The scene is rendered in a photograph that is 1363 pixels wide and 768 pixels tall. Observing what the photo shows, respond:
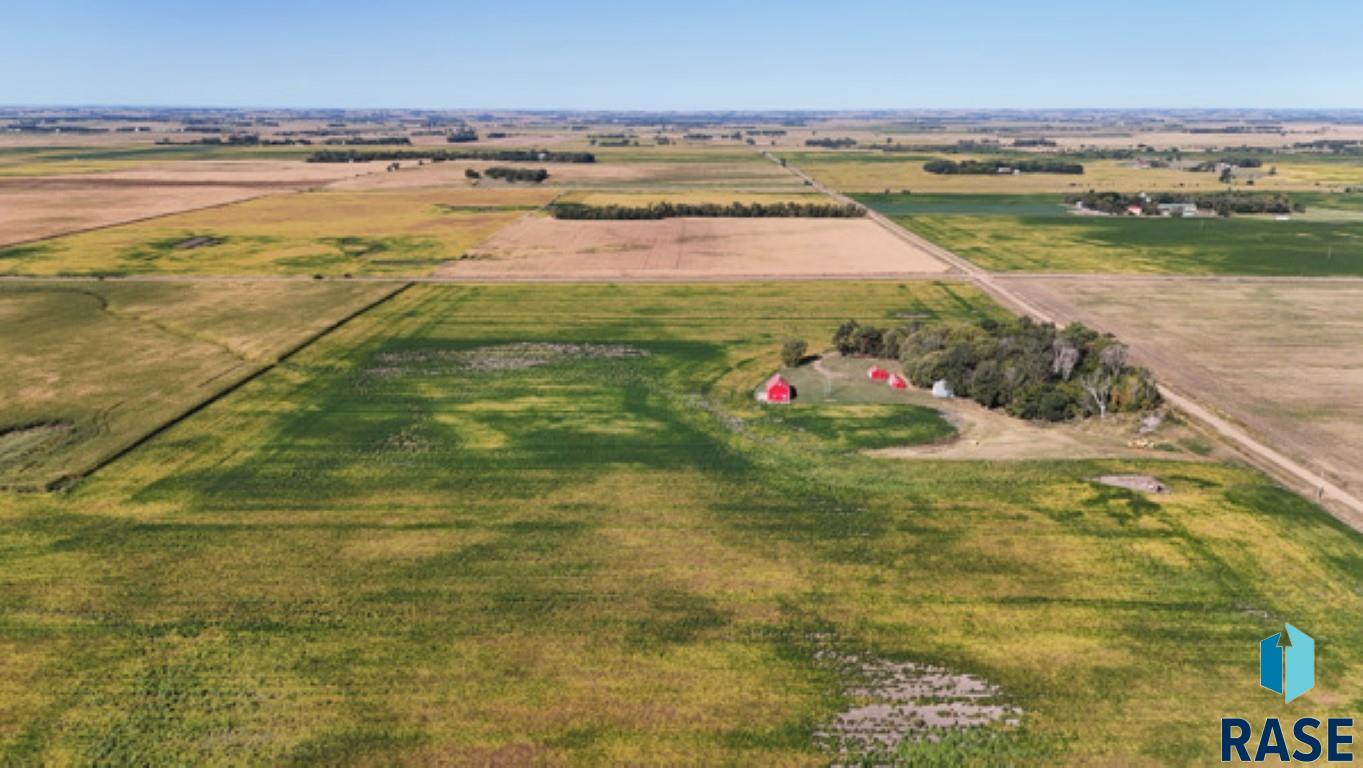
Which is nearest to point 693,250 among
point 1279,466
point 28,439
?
point 1279,466

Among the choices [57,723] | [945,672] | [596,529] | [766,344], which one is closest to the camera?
[57,723]

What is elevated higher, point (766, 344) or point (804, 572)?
point (766, 344)

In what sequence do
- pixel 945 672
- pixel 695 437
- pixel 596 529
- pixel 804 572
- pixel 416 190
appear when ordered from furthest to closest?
pixel 416 190 < pixel 695 437 < pixel 596 529 < pixel 804 572 < pixel 945 672

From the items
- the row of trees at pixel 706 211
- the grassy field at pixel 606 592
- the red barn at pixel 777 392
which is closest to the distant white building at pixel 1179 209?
the row of trees at pixel 706 211

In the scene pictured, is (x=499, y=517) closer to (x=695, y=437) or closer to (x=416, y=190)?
(x=695, y=437)

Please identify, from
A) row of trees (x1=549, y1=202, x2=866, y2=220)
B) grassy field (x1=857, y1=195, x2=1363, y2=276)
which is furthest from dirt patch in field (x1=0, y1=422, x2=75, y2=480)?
row of trees (x1=549, y1=202, x2=866, y2=220)

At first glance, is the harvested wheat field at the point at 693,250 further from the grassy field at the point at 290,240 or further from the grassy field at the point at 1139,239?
the grassy field at the point at 1139,239

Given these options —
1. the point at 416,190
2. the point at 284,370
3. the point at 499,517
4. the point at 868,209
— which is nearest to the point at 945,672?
the point at 499,517

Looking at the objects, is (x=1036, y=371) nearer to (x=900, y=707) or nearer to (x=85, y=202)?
(x=900, y=707)
